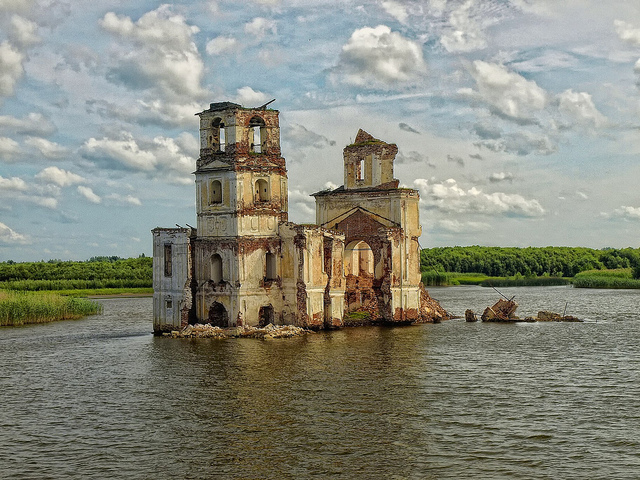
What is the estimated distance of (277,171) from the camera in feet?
129

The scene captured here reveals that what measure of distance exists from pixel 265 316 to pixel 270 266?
102 inches

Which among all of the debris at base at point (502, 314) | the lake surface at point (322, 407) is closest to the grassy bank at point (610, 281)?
the debris at base at point (502, 314)

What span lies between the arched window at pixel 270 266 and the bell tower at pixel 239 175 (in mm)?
1258

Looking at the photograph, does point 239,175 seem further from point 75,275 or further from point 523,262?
point 523,262

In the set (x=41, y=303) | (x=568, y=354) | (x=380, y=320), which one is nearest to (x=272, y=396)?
(x=568, y=354)

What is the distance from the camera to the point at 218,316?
3888 centimetres

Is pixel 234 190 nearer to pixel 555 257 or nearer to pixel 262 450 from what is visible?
pixel 262 450

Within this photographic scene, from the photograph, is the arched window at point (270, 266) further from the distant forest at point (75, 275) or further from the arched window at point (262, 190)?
the distant forest at point (75, 275)

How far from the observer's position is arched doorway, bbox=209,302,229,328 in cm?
3853

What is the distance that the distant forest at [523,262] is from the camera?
111438mm

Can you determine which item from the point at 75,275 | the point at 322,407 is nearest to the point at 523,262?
the point at 75,275

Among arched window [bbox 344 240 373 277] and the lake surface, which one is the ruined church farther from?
arched window [bbox 344 240 373 277]

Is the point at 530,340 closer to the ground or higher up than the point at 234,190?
closer to the ground

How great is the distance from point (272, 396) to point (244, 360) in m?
6.77
